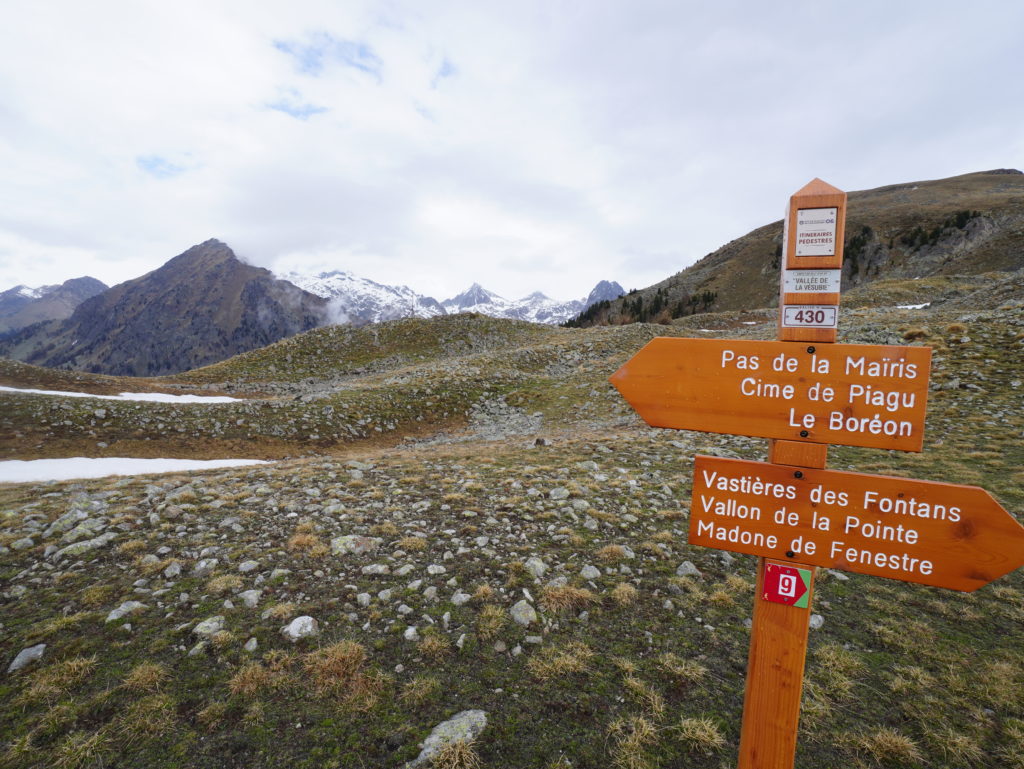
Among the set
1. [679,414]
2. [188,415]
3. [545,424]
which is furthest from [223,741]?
[188,415]

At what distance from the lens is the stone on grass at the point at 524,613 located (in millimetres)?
5008

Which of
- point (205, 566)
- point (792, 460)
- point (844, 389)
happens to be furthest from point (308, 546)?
point (844, 389)

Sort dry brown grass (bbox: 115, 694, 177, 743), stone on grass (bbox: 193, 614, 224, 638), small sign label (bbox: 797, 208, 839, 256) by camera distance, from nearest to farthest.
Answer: small sign label (bbox: 797, 208, 839, 256)
dry brown grass (bbox: 115, 694, 177, 743)
stone on grass (bbox: 193, 614, 224, 638)

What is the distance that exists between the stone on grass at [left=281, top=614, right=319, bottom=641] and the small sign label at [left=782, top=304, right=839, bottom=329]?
568cm

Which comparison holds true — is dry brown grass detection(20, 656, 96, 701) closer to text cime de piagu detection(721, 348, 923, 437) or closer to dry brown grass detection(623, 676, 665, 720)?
dry brown grass detection(623, 676, 665, 720)

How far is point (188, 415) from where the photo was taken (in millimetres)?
18109

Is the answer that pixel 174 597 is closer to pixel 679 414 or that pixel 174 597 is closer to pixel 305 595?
pixel 305 595

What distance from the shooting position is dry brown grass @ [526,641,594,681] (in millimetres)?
4316

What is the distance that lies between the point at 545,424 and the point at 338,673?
15.6m

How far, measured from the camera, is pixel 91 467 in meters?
13.9

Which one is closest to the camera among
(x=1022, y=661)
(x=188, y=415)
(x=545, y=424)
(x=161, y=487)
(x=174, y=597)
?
(x=1022, y=661)

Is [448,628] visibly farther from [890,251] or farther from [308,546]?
[890,251]

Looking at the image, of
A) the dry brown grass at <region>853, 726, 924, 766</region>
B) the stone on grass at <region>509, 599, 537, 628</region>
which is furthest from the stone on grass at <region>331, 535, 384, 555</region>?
the dry brown grass at <region>853, 726, 924, 766</region>

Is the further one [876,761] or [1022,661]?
[1022,661]
